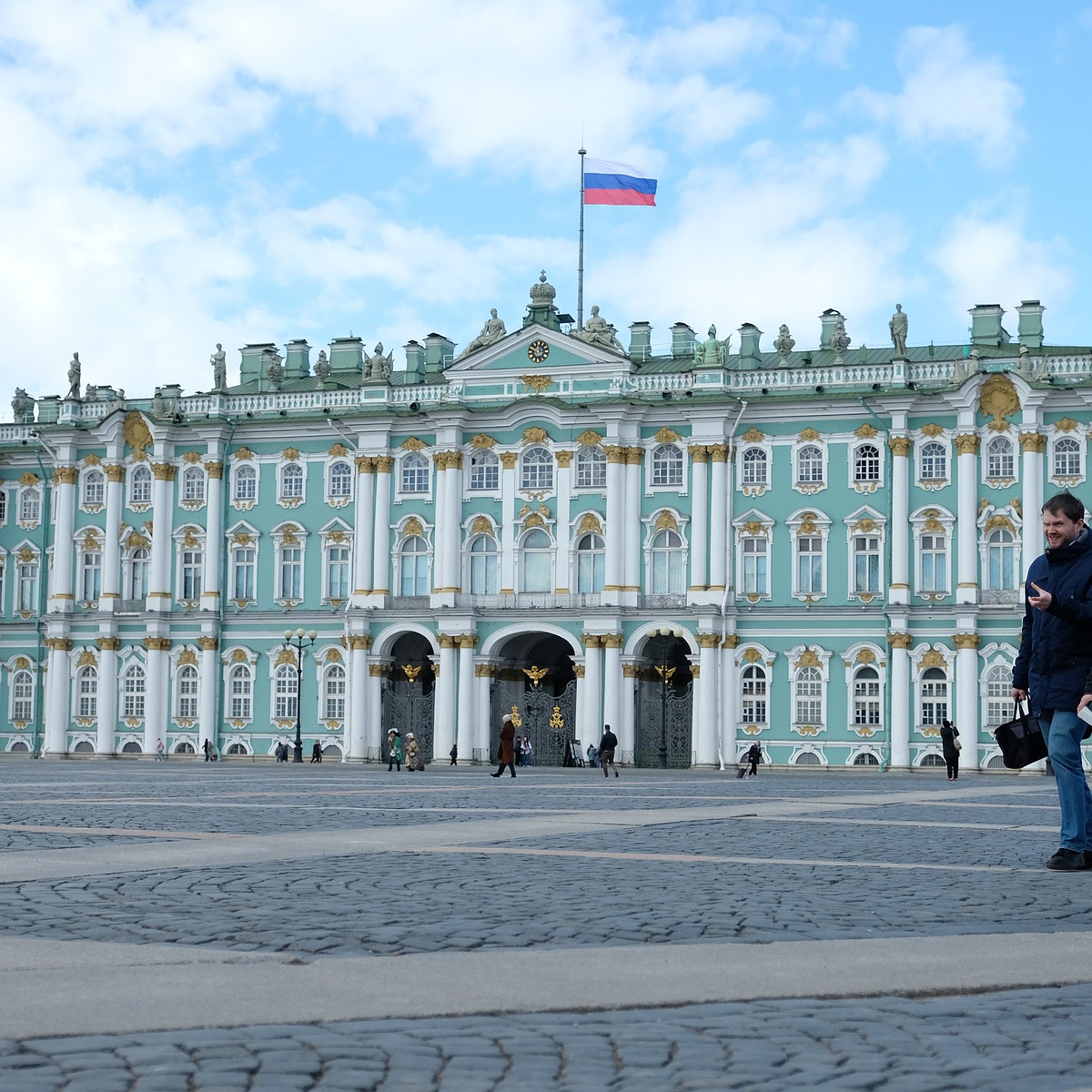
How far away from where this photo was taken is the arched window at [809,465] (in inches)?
2532

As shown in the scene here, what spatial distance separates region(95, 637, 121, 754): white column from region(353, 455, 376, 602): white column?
10.7 m

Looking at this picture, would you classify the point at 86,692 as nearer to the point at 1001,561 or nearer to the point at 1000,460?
the point at 1001,561

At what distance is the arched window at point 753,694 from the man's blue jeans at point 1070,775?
50280 mm

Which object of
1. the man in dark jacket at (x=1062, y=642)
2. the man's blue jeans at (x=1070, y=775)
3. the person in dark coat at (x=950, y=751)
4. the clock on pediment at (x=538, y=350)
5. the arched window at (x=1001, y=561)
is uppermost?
the clock on pediment at (x=538, y=350)

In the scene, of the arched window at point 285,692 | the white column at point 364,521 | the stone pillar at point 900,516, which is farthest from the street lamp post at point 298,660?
the stone pillar at point 900,516

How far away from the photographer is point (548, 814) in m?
22.7

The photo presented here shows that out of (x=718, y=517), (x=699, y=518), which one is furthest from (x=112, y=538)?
(x=718, y=517)

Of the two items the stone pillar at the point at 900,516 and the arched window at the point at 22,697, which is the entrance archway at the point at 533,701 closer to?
the stone pillar at the point at 900,516

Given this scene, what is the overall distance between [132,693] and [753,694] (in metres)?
25.3

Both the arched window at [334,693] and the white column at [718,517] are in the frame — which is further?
the arched window at [334,693]

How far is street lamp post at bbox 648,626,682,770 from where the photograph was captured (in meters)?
64.6

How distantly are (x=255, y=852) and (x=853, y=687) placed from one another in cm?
5023

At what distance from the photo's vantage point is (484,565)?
67.8 m

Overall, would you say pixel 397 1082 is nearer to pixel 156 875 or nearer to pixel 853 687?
pixel 156 875
